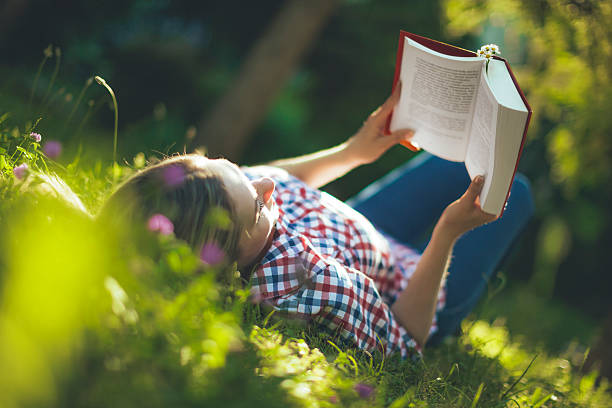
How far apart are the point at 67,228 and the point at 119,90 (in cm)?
349

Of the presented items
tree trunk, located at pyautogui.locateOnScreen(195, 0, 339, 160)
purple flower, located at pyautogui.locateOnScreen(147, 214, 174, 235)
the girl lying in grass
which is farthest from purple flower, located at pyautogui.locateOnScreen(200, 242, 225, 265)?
tree trunk, located at pyautogui.locateOnScreen(195, 0, 339, 160)

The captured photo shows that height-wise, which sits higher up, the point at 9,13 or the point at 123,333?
the point at 9,13

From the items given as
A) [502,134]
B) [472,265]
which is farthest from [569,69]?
[502,134]

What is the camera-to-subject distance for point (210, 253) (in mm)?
1014

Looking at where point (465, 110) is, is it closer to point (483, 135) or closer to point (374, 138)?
point (483, 135)

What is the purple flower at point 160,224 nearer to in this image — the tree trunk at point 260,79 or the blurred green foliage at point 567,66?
the blurred green foliage at point 567,66

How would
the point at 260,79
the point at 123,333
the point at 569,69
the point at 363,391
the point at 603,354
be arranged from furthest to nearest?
the point at 260,79
the point at 569,69
the point at 603,354
the point at 363,391
the point at 123,333

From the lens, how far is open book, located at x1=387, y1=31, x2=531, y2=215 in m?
1.14

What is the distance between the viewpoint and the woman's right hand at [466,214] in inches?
51.4

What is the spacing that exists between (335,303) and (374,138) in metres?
0.81

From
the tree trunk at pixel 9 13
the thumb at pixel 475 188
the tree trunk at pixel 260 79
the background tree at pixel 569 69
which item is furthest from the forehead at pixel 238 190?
the tree trunk at pixel 260 79

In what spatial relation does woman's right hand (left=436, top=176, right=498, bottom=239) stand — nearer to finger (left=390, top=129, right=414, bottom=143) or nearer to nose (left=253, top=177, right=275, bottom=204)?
finger (left=390, top=129, right=414, bottom=143)

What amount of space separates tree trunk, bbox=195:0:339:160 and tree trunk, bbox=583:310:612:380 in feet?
9.97

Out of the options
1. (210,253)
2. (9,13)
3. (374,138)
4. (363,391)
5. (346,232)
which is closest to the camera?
(363,391)
